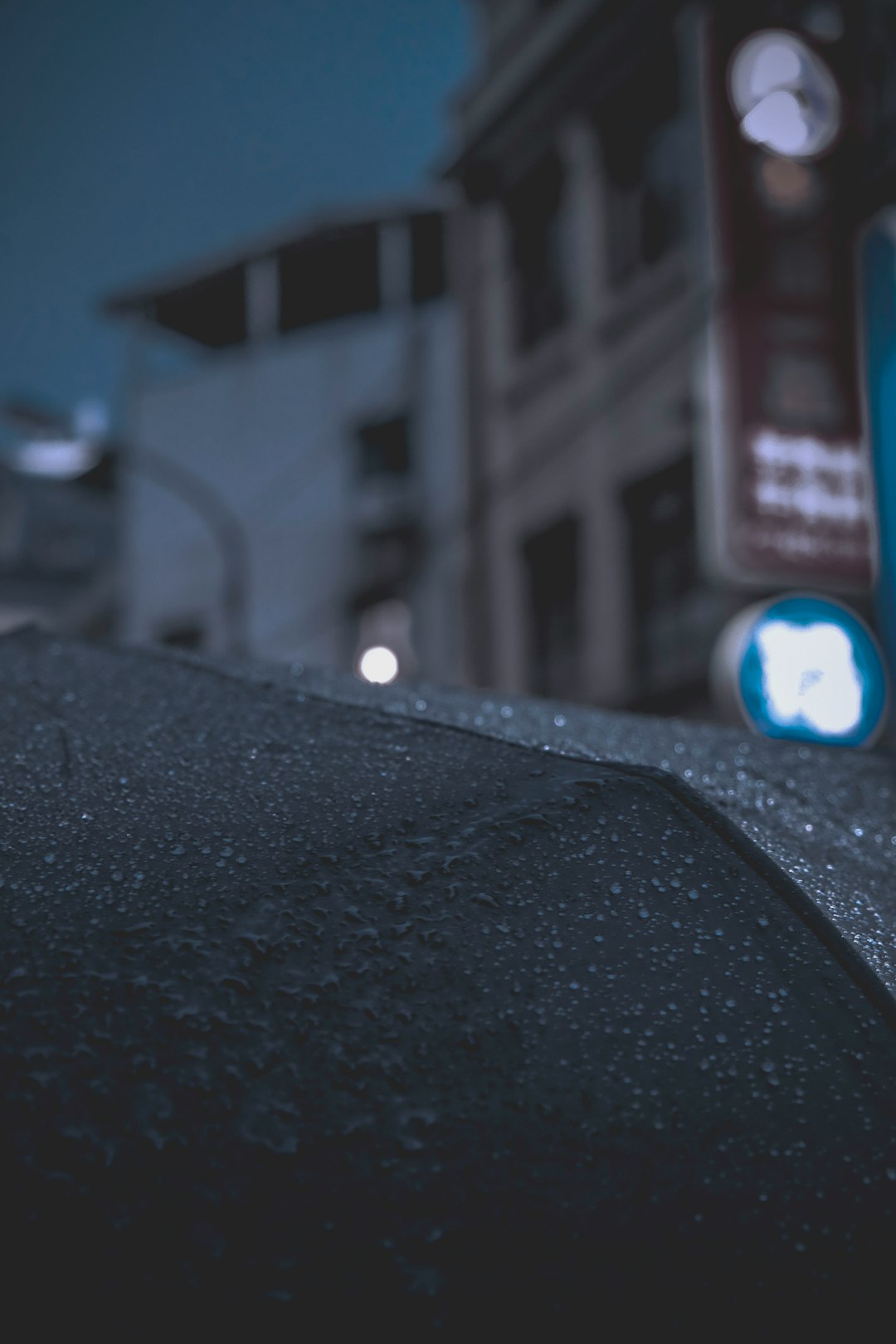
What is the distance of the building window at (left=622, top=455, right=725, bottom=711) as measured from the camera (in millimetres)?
10203

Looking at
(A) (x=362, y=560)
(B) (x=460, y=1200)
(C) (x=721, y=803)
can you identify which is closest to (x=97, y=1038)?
(B) (x=460, y=1200)

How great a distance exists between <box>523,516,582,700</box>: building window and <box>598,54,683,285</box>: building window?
93.5 inches

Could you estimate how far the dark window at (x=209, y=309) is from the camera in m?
19.2

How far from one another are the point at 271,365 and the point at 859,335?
1114cm

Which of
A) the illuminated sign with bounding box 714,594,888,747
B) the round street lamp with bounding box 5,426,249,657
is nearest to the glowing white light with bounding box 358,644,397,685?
the round street lamp with bounding box 5,426,249,657

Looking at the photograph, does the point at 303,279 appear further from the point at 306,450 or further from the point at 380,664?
the point at 380,664

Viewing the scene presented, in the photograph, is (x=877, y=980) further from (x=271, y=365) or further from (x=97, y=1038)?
(x=271, y=365)

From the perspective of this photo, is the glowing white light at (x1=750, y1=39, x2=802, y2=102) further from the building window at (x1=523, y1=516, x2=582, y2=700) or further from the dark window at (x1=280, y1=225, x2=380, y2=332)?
the dark window at (x1=280, y1=225, x2=380, y2=332)

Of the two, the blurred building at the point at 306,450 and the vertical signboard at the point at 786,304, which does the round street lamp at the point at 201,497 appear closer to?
the blurred building at the point at 306,450

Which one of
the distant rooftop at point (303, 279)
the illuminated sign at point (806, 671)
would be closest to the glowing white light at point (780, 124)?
the illuminated sign at point (806, 671)

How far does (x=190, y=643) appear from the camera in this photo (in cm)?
1877

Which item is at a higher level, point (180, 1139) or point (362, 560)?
point (362, 560)

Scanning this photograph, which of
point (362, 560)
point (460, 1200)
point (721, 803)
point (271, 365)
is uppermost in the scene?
point (271, 365)

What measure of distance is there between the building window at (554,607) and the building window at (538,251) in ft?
6.65
